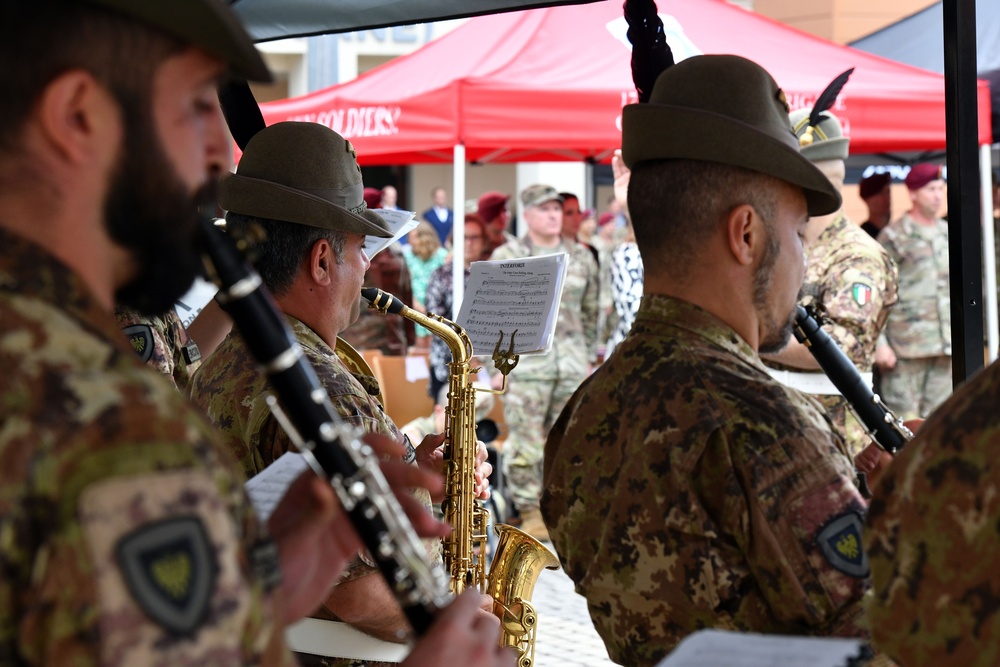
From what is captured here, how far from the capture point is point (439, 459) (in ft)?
10.9

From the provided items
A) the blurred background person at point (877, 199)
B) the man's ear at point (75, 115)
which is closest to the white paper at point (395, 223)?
the man's ear at point (75, 115)

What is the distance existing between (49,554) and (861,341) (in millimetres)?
4538

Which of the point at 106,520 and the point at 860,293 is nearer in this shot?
the point at 106,520

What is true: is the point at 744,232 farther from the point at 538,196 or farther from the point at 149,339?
the point at 538,196

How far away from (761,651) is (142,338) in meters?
2.51

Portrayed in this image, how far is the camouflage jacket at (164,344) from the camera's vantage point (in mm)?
3500

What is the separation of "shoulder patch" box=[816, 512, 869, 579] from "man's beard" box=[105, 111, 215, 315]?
1.10m

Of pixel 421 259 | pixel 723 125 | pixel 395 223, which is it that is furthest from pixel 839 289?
pixel 421 259

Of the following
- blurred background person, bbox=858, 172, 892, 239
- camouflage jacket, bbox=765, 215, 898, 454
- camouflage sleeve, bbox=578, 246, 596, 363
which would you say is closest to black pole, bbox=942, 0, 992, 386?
camouflage jacket, bbox=765, 215, 898, 454

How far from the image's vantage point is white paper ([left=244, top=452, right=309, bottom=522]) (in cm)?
162

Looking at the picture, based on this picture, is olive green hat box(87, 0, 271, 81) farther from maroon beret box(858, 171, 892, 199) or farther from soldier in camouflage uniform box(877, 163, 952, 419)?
maroon beret box(858, 171, 892, 199)

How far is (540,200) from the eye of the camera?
9.09 m

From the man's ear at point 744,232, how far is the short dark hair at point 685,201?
0.01 metres

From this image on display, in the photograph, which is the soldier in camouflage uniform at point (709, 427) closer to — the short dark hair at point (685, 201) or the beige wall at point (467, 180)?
the short dark hair at point (685, 201)
